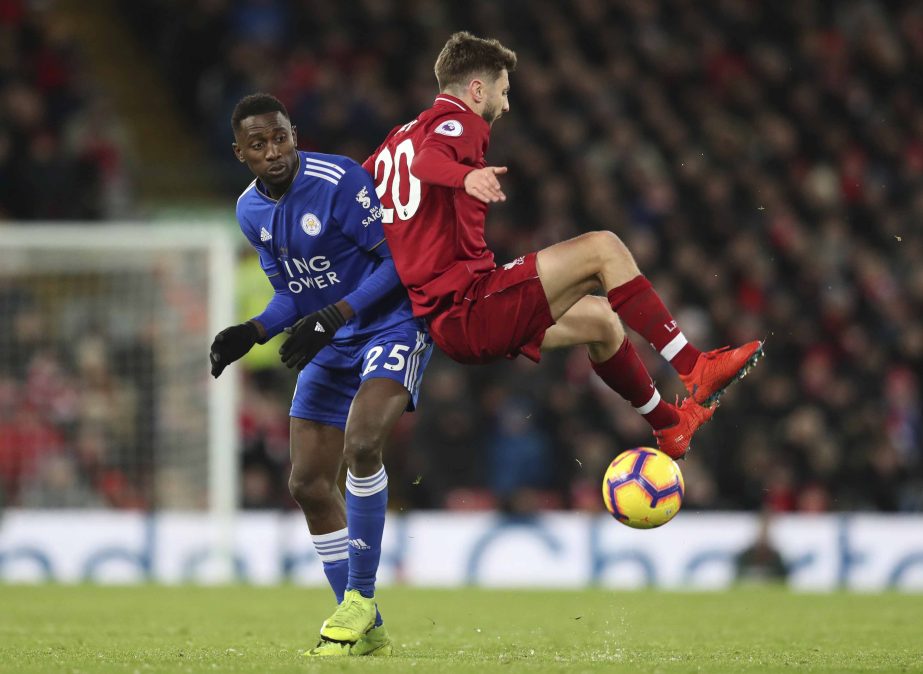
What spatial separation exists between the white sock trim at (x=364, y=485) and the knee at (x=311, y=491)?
336mm

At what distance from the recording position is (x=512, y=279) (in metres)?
5.81

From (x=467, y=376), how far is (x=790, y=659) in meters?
7.02

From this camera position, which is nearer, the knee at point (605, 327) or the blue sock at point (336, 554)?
the knee at point (605, 327)

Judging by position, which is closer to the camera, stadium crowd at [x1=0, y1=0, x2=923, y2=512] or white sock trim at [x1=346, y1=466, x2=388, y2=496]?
white sock trim at [x1=346, y1=466, x2=388, y2=496]

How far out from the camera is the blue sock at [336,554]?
251 inches

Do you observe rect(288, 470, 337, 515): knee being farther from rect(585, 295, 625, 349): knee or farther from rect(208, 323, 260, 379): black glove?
rect(585, 295, 625, 349): knee

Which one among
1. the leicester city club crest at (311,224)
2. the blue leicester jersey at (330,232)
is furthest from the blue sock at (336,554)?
the leicester city club crest at (311,224)

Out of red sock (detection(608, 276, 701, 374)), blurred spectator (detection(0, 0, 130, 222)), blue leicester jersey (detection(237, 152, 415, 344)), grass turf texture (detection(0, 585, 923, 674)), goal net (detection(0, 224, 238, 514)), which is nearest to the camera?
grass turf texture (detection(0, 585, 923, 674))

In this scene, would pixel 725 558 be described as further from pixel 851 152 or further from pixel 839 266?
pixel 851 152

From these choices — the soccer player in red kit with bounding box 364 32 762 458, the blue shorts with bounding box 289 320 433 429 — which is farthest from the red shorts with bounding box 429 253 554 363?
the blue shorts with bounding box 289 320 433 429

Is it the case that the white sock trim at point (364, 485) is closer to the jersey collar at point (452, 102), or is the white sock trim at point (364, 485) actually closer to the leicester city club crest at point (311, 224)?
the leicester city club crest at point (311, 224)

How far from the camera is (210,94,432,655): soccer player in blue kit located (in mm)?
5863

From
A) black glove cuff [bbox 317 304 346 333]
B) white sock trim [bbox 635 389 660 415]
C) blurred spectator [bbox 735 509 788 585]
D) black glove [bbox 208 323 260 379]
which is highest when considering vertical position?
black glove cuff [bbox 317 304 346 333]

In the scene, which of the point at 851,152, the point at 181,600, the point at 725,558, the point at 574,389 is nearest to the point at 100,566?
the point at 181,600
